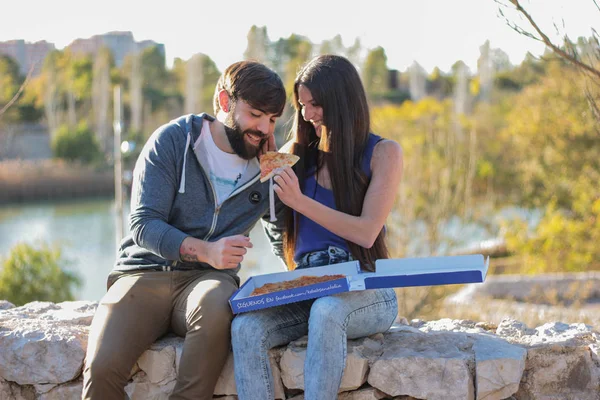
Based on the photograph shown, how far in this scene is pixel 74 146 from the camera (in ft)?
105

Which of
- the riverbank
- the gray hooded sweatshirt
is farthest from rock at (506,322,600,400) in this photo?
the riverbank

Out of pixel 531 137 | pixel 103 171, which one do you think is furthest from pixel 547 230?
pixel 103 171

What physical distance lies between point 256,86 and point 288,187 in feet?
1.44

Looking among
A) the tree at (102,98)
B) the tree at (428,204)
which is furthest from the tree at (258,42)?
the tree at (102,98)

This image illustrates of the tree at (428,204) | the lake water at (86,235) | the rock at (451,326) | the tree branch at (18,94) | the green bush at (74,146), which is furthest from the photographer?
the green bush at (74,146)

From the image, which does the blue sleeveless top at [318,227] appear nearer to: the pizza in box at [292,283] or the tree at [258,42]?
the pizza in box at [292,283]

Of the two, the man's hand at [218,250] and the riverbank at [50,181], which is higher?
the man's hand at [218,250]

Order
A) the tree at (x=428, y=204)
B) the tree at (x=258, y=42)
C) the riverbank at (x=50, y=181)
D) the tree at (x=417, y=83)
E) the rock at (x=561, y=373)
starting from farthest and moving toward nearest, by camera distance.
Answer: the tree at (x=417, y=83)
the riverbank at (x=50, y=181)
the tree at (x=258, y=42)
the tree at (x=428, y=204)
the rock at (x=561, y=373)

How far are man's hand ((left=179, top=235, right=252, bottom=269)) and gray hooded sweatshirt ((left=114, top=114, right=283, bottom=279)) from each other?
130 millimetres

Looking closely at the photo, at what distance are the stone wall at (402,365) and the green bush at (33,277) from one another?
8610 millimetres

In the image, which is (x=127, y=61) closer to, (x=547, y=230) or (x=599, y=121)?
(x=547, y=230)

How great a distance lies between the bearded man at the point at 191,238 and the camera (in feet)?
8.63

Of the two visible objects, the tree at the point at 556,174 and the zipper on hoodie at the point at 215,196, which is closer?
the zipper on hoodie at the point at 215,196

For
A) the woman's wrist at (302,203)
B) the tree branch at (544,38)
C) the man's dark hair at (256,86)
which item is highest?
the tree branch at (544,38)
